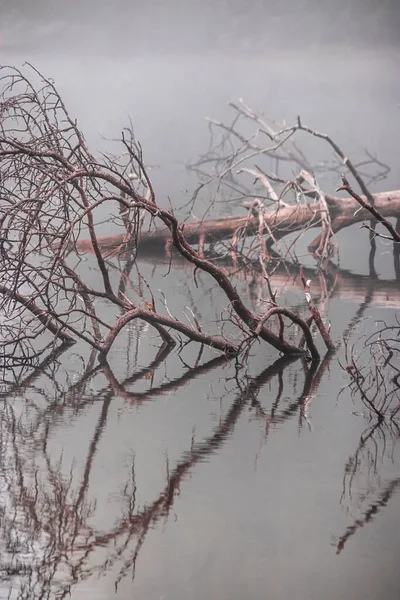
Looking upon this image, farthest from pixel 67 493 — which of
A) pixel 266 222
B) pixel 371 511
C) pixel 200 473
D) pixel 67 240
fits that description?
pixel 266 222

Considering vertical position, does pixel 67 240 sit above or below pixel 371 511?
above

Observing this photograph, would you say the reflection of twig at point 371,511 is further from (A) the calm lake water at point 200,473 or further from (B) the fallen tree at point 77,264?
(B) the fallen tree at point 77,264

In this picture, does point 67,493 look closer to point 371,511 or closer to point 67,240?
point 371,511

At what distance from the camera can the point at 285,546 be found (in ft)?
7.59

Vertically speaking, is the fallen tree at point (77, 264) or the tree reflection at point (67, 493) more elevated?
the fallen tree at point (77, 264)

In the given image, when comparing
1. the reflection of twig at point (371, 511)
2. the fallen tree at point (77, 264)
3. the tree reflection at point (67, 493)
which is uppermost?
the fallen tree at point (77, 264)

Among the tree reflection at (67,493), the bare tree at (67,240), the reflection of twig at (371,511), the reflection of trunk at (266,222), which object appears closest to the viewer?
the tree reflection at (67,493)

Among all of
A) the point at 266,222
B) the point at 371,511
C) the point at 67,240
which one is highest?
the point at 266,222

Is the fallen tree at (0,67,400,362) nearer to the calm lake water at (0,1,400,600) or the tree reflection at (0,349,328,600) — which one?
the calm lake water at (0,1,400,600)

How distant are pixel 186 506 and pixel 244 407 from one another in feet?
3.37

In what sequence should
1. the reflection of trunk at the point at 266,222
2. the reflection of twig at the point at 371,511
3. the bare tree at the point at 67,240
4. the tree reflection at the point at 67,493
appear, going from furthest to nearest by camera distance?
the reflection of trunk at the point at 266,222 → the bare tree at the point at 67,240 → the reflection of twig at the point at 371,511 → the tree reflection at the point at 67,493

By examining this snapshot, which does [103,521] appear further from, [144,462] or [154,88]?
[154,88]

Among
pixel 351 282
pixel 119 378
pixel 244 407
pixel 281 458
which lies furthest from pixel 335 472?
pixel 351 282

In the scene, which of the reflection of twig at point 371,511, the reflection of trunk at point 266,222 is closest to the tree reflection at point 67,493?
the reflection of twig at point 371,511
